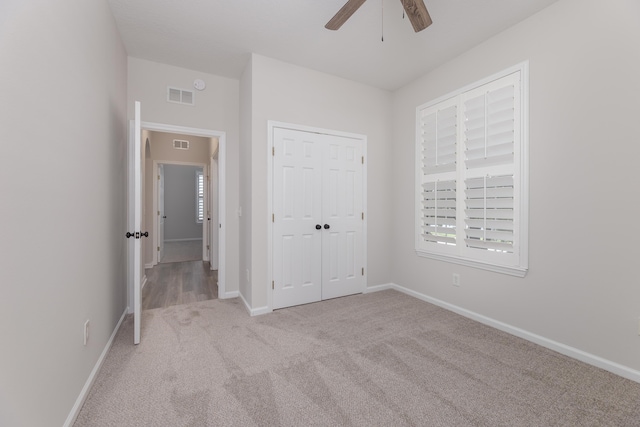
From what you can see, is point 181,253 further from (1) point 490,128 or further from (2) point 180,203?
(1) point 490,128

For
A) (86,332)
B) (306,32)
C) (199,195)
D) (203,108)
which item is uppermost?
(306,32)

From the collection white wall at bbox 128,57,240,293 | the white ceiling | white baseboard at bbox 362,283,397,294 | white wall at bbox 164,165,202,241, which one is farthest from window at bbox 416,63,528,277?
white wall at bbox 164,165,202,241

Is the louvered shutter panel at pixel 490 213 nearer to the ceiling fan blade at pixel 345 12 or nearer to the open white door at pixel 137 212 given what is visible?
the ceiling fan blade at pixel 345 12

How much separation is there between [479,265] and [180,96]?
153 inches

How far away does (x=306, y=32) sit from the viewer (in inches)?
103

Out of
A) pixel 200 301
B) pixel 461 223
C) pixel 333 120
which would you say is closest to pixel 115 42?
pixel 333 120

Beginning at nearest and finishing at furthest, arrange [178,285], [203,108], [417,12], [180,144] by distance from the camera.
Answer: [417,12]
[203,108]
[178,285]
[180,144]

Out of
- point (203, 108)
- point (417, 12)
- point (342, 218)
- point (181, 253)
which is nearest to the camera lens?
point (417, 12)

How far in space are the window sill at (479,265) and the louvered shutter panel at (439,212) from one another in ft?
0.55

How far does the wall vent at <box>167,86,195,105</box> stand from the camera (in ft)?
10.6

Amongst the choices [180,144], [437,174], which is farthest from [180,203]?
[437,174]

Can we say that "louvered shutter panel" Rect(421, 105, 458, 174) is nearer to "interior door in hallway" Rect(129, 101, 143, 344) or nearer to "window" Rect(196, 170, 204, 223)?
"interior door in hallway" Rect(129, 101, 143, 344)

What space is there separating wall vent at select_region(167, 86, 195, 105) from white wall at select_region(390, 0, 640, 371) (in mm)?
3313

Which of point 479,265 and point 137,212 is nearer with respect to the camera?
point 137,212
